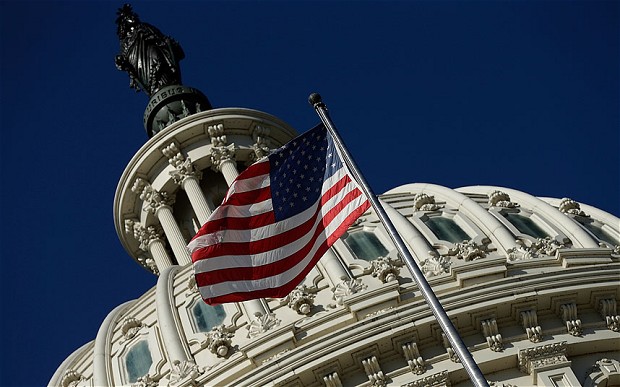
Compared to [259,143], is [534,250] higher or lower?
lower

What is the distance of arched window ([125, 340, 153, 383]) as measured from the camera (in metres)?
30.6

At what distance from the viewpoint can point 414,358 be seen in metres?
26.6

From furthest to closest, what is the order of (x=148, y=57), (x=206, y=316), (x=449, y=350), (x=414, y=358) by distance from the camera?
(x=148, y=57), (x=206, y=316), (x=449, y=350), (x=414, y=358)

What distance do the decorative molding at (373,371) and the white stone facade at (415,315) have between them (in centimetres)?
2

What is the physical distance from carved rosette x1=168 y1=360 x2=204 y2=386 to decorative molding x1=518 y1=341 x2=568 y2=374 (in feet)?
22.3

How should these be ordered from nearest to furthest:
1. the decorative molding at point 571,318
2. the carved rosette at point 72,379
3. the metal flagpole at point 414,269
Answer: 1. the metal flagpole at point 414,269
2. the decorative molding at point 571,318
3. the carved rosette at point 72,379

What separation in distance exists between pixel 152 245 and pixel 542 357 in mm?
18281

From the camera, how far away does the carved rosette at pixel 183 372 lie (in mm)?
27656

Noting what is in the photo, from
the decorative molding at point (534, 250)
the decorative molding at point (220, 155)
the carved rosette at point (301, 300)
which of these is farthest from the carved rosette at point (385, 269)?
the decorative molding at point (220, 155)

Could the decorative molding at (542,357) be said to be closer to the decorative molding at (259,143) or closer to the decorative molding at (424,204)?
the decorative molding at (424,204)

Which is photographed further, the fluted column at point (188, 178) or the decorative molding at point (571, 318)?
the fluted column at point (188, 178)

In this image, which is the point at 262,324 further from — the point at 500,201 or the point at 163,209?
the point at 163,209

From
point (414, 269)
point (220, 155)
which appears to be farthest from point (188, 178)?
point (414, 269)

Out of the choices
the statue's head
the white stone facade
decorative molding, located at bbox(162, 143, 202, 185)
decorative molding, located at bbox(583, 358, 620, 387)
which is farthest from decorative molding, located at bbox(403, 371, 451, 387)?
the statue's head
